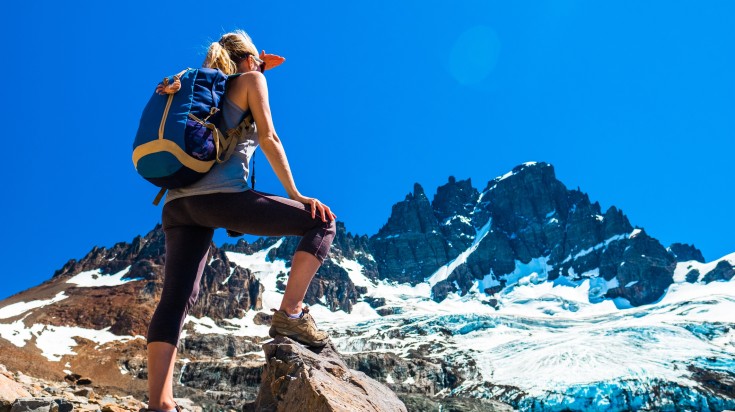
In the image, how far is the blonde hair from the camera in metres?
4.86

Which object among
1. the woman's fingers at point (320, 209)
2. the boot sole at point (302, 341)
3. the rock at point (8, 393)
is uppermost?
the woman's fingers at point (320, 209)

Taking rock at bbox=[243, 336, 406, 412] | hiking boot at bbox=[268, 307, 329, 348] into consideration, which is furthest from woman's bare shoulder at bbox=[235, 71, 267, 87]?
rock at bbox=[243, 336, 406, 412]

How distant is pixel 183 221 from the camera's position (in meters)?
4.60

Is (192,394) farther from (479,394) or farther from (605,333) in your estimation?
(605,333)

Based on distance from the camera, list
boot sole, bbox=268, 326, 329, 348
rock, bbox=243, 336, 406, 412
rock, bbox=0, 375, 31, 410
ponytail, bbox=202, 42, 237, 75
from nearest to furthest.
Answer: ponytail, bbox=202, 42, 237, 75, rock, bbox=243, 336, 406, 412, boot sole, bbox=268, 326, 329, 348, rock, bbox=0, 375, 31, 410

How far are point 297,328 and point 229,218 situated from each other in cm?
141

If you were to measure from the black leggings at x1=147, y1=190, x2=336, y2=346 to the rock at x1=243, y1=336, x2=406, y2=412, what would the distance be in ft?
3.60

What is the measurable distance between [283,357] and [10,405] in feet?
14.7

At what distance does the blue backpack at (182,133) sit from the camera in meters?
4.10

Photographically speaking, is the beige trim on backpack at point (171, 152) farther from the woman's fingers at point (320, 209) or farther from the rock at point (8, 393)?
the rock at point (8, 393)

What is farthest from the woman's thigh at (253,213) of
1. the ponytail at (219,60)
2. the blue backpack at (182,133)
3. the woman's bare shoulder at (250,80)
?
the ponytail at (219,60)

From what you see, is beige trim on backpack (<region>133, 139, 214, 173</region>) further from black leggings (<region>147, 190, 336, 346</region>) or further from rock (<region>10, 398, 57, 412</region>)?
rock (<region>10, 398, 57, 412</region>)

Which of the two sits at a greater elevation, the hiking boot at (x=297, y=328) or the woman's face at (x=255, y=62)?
the woman's face at (x=255, y=62)

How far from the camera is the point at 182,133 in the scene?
409cm
